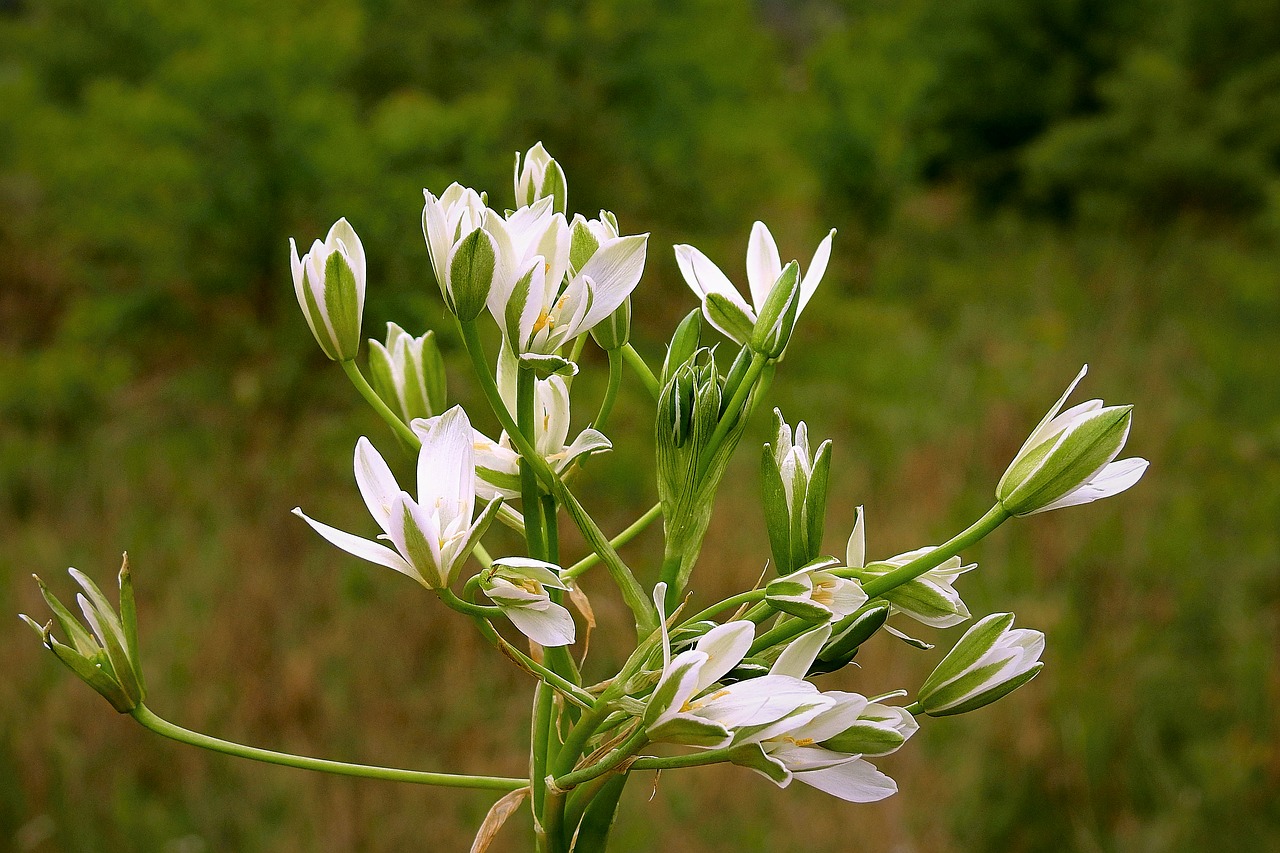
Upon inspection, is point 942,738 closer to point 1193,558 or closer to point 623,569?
point 1193,558

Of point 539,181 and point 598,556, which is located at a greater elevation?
point 539,181

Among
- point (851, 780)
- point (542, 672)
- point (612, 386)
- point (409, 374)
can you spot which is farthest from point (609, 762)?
point (409, 374)

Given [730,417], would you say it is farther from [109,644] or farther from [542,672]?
[109,644]

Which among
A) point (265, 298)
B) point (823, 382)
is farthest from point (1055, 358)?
point (265, 298)

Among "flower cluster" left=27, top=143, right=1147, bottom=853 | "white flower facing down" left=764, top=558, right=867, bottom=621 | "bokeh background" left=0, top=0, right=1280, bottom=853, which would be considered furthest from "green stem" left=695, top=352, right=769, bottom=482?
"bokeh background" left=0, top=0, right=1280, bottom=853

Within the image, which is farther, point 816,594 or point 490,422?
point 490,422

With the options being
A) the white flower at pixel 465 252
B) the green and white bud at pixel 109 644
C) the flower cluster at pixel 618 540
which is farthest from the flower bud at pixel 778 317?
the green and white bud at pixel 109 644
